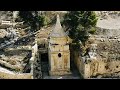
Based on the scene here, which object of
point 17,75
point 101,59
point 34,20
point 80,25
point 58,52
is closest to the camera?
point 17,75

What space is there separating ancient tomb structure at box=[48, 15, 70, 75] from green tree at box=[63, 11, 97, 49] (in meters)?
0.89

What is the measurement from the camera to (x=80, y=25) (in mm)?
13141

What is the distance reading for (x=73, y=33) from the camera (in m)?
13.0

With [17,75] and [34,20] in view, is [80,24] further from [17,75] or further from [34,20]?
[17,75]

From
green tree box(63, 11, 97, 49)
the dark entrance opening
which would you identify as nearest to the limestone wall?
the dark entrance opening

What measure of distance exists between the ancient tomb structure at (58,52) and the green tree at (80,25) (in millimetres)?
893

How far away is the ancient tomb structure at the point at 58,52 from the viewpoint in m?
11.9

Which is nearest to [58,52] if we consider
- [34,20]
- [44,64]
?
[44,64]

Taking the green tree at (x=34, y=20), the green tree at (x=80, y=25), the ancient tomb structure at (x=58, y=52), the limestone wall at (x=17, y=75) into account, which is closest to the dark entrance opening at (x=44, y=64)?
the ancient tomb structure at (x=58, y=52)

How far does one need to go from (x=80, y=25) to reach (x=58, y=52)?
67.6 inches

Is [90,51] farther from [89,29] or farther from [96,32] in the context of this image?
[96,32]
